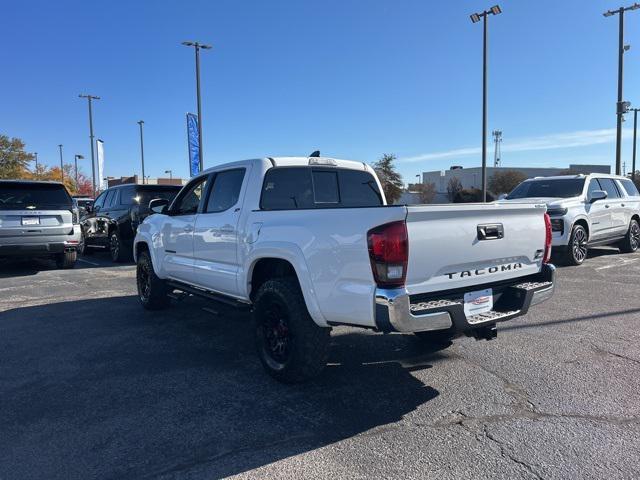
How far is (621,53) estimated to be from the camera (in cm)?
2142

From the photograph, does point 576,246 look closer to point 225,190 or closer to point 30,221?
point 225,190

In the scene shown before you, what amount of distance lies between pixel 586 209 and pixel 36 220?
11.3 meters

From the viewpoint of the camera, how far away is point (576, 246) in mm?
10438

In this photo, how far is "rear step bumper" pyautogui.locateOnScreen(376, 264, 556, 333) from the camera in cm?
333

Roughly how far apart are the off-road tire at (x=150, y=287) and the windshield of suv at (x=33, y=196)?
4.35m

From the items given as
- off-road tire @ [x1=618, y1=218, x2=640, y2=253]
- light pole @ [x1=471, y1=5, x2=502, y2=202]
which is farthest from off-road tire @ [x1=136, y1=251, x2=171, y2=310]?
light pole @ [x1=471, y1=5, x2=502, y2=202]

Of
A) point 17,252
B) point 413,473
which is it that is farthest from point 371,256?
point 17,252

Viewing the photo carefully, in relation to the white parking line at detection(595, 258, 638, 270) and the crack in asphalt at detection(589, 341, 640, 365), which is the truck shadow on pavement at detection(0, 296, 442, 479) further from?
the white parking line at detection(595, 258, 638, 270)

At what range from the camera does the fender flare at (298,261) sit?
382 cm

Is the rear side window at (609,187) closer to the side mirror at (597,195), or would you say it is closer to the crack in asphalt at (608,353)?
the side mirror at (597,195)

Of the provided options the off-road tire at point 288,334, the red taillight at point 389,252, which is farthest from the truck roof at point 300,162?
the red taillight at point 389,252

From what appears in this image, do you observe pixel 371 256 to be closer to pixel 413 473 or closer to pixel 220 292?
pixel 413 473

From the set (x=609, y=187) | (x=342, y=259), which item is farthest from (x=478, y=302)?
(x=609, y=187)

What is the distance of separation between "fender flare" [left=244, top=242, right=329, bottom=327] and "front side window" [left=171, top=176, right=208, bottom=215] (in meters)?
1.71
